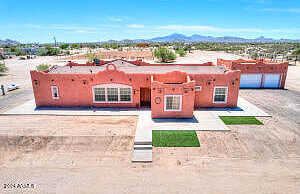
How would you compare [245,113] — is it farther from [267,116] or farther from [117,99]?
[117,99]

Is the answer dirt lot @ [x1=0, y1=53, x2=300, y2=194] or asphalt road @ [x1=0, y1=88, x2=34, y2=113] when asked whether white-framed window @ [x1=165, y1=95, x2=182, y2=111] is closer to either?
dirt lot @ [x1=0, y1=53, x2=300, y2=194]

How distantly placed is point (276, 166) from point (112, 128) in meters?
10.8

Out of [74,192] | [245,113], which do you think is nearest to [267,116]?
[245,113]

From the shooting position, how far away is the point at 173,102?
15.3 metres

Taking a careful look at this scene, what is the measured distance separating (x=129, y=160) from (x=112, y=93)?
28.8 feet

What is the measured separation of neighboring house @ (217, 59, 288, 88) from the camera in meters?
25.9

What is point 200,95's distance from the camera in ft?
59.1

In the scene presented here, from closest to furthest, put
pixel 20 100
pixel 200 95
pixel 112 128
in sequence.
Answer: pixel 112 128 < pixel 200 95 < pixel 20 100

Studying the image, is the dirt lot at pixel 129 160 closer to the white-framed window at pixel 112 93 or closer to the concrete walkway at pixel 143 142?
the concrete walkway at pixel 143 142

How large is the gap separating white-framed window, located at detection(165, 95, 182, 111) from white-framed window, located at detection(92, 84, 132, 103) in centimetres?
432

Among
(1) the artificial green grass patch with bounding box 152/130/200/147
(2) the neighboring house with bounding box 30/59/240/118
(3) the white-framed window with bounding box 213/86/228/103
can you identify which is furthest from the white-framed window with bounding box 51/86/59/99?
(3) the white-framed window with bounding box 213/86/228/103

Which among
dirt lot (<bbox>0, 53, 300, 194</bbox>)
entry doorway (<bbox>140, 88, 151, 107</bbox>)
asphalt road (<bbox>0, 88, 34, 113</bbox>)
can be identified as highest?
entry doorway (<bbox>140, 88, 151, 107</bbox>)

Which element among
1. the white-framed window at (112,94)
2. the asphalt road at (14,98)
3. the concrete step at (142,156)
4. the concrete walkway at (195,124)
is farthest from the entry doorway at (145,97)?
the asphalt road at (14,98)

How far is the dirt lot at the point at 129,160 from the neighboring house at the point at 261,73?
485 inches
